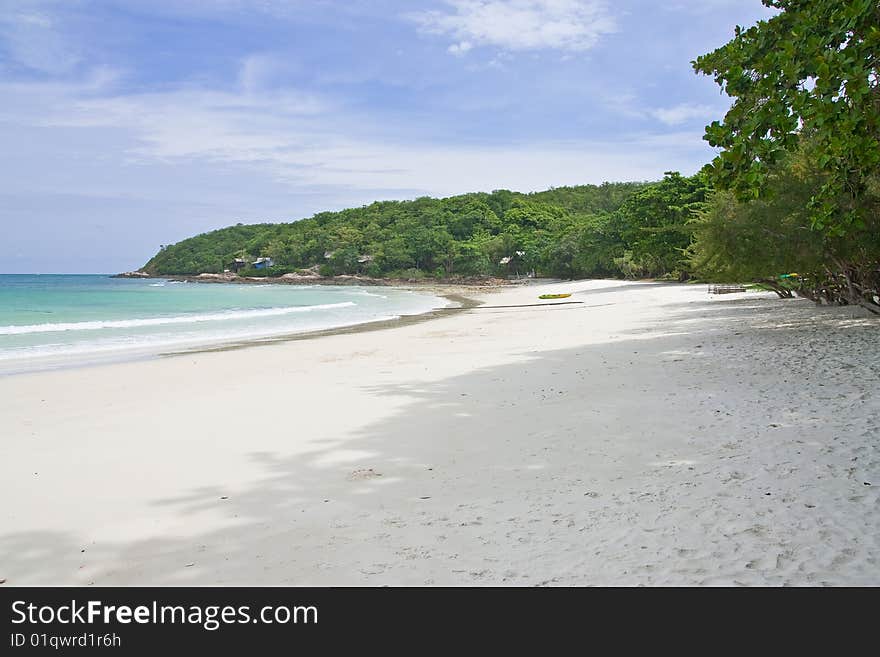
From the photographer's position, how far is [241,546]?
4023 millimetres

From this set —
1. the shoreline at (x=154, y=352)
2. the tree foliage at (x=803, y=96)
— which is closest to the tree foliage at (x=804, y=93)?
the tree foliage at (x=803, y=96)

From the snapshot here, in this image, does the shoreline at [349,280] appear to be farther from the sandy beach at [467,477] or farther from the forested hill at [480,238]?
the sandy beach at [467,477]

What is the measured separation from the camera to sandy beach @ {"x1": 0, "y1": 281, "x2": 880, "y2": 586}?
12.0ft

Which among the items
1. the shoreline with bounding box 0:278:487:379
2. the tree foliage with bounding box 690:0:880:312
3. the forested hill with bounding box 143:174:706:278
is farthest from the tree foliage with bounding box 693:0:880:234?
the forested hill with bounding box 143:174:706:278

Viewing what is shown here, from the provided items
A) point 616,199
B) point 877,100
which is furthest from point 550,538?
point 616,199

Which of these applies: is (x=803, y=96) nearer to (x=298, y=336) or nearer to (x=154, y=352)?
(x=154, y=352)

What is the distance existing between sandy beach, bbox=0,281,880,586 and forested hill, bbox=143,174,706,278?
145 feet

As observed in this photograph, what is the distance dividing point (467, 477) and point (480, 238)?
108 meters

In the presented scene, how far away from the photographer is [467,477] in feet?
17.1

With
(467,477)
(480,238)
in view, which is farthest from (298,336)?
(480,238)

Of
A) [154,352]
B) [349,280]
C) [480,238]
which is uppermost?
[480,238]
